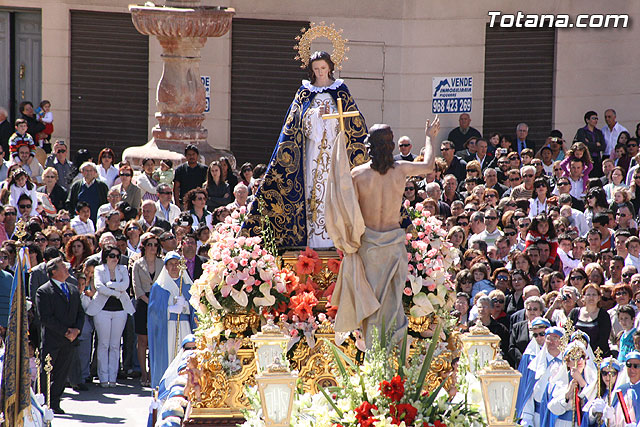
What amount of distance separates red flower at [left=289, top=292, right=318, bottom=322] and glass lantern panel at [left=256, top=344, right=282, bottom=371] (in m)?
1.23

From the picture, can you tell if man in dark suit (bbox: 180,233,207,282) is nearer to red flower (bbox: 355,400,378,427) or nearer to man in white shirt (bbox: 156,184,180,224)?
man in white shirt (bbox: 156,184,180,224)

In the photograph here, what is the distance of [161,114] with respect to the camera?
17484mm

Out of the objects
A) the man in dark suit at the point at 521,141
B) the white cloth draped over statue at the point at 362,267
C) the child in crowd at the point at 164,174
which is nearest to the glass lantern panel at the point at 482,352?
the white cloth draped over statue at the point at 362,267

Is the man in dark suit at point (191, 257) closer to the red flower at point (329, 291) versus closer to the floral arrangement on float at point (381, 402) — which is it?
the red flower at point (329, 291)

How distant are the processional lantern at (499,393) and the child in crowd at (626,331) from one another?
11.0ft

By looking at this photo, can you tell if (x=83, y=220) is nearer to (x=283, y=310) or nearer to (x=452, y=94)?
(x=283, y=310)

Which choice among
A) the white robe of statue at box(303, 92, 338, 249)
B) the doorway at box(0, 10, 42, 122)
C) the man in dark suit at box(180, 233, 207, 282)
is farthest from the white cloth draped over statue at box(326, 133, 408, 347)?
the doorway at box(0, 10, 42, 122)

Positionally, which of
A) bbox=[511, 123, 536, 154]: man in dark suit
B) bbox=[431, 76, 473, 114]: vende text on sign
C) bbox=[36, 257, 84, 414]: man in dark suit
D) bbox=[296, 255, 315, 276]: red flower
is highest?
bbox=[431, 76, 473, 114]: vende text on sign

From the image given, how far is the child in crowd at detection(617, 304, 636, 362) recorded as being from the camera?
36.0ft

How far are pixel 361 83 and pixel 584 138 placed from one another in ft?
13.5

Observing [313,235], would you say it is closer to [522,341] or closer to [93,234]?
[522,341]

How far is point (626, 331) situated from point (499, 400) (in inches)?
147

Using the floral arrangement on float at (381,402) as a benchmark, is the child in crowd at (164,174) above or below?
above

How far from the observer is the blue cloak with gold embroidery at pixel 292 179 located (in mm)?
10398
